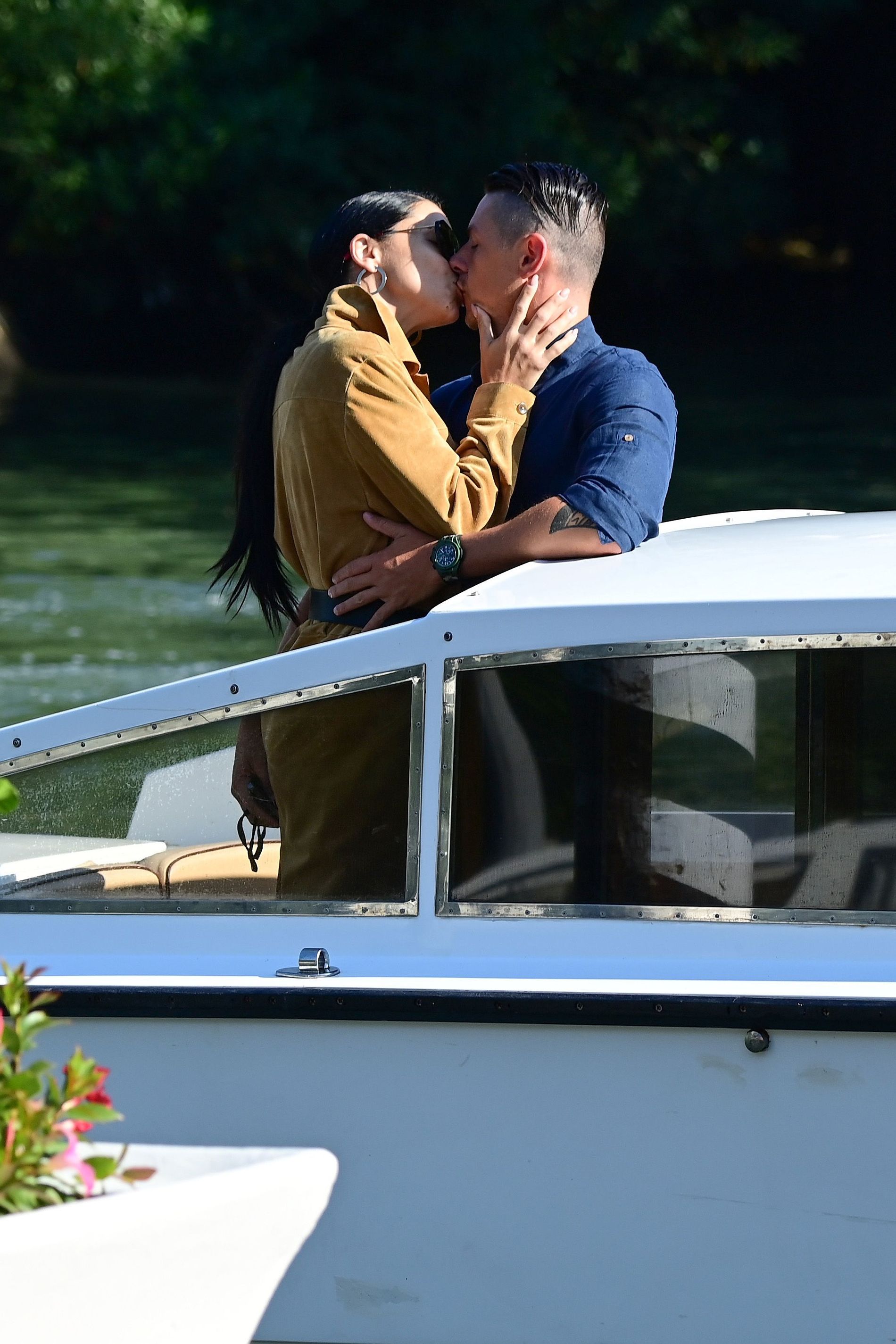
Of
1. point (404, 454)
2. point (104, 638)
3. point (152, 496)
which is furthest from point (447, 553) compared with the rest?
point (152, 496)

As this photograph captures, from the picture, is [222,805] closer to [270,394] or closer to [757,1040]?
[270,394]

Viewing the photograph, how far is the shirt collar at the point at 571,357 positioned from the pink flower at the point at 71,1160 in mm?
1671

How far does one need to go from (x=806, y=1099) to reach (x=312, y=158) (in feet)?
77.9

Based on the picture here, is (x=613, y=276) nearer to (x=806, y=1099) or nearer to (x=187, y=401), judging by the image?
(x=187, y=401)

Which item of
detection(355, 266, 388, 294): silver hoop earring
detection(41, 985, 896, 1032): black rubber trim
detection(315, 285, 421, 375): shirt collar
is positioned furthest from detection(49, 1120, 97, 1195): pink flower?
detection(355, 266, 388, 294): silver hoop earring

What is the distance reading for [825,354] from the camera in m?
28.6

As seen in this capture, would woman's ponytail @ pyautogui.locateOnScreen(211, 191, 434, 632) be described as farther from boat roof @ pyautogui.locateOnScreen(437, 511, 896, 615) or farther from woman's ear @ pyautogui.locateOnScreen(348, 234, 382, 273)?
boat roof @ pyautogui.locateOnScreen(437, 511, 896, 615)

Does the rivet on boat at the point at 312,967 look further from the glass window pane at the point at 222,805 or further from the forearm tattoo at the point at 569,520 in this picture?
the forearm tattoo at the point at 569,520

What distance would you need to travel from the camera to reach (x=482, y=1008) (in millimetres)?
2424

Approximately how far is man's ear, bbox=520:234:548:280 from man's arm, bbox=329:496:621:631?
1.59ft

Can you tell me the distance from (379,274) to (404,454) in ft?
1.36

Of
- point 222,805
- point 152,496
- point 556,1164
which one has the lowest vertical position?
point 556,1164

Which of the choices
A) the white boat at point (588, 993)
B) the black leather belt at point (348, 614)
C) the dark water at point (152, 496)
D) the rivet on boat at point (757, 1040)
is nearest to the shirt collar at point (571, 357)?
the black leather belt at point (348, 614)

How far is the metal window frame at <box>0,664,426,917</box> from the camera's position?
2.53 m
